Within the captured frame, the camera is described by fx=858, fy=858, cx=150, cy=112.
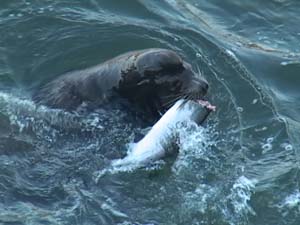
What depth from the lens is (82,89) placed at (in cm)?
742

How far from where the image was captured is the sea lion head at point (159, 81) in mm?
7043

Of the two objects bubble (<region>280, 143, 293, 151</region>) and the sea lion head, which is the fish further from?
bubble (<region>280, 143, 293, 151</region>)

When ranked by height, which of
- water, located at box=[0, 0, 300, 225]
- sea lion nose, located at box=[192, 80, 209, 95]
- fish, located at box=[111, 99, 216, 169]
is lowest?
water, located at box=[0, 0, 300, 225]

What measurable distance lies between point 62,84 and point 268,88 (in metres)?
2.38

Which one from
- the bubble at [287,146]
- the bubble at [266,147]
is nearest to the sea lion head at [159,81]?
the bubble at [266,147]

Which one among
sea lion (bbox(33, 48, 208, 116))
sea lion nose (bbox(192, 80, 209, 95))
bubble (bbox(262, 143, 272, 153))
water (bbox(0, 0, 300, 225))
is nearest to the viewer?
water (bbox(0, 0, 300, 225))

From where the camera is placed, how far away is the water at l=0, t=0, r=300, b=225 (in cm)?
683

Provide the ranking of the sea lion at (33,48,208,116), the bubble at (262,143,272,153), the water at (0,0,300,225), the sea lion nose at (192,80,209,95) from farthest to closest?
the bubble at (262,143,272,153)
the sea lion at (33,48,208,116)
the sea lion nose at (192,80,209,95)
the water at (0,0,300,225)

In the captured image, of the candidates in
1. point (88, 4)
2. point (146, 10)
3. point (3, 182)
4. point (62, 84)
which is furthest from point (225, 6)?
point (3, 182)

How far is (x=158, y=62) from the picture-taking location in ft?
23.3

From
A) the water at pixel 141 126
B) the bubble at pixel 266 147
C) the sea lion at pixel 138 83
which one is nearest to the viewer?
the water at pixel 141 126

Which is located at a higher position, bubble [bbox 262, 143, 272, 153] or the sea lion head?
the sea lion head

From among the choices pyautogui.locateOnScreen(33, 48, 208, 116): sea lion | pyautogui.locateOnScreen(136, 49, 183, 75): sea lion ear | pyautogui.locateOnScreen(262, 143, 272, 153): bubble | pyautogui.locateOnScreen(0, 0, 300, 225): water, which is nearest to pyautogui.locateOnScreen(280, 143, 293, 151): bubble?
pyautogui.locateOnScreen(0, 0, 300, 225): water

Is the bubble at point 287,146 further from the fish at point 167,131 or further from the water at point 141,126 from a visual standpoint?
the fish at point 167,131
